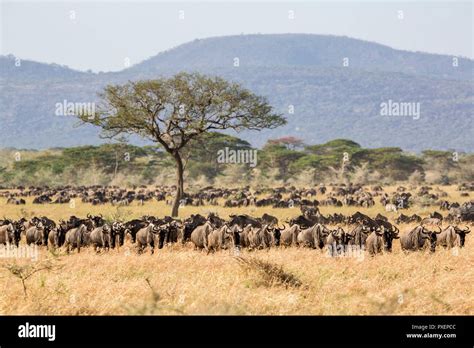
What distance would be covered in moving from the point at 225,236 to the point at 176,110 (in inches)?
603

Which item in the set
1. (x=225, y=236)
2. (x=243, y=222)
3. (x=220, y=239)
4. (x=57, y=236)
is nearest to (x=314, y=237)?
(x=225, y=236)

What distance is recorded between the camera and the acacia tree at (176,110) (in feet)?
102

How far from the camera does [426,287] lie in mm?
11641

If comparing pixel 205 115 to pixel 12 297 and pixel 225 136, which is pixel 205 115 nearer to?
pixel 12 297

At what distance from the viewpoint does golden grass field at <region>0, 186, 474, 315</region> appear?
32.8 feet

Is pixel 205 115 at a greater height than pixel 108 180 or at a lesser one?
greater

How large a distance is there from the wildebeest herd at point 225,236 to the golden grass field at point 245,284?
1.59 ft

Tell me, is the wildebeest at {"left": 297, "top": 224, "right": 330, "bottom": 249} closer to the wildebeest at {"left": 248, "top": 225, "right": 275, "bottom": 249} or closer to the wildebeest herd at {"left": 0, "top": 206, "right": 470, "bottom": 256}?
the wildebeest herd at {"left": 0, "top": 206, "right": 470, "bottom": 256}

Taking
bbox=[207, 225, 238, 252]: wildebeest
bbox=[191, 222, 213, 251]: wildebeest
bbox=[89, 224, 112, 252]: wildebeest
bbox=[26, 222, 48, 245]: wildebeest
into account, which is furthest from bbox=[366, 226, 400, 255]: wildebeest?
bbox=[26, 222, 48, 245]: wildebeest

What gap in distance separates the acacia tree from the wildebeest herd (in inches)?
475

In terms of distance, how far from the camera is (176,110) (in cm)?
3136
